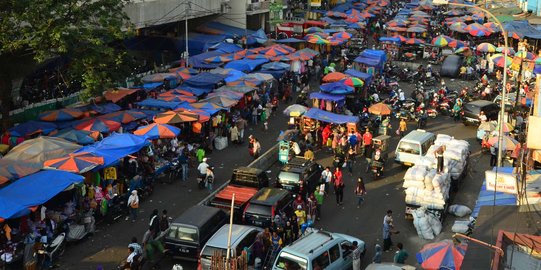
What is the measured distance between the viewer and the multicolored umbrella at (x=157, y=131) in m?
24.6

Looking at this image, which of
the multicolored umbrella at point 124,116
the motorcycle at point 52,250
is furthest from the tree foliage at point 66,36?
the motorcycle at point 52,250

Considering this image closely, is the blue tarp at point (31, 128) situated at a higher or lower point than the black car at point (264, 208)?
higher

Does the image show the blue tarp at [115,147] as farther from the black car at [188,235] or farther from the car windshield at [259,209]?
the car windshield at [259,209]

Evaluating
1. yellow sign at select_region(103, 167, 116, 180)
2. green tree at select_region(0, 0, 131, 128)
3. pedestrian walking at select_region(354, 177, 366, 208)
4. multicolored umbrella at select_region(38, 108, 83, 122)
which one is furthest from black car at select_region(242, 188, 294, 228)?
multicolored umbrella at select_region(38, 108, 83, 122)

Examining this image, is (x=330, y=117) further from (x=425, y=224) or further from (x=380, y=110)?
(x=425, y=224)

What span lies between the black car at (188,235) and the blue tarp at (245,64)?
2085 cm

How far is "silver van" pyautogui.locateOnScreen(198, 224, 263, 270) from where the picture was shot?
16.4m

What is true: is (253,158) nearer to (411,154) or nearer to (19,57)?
(411,154)

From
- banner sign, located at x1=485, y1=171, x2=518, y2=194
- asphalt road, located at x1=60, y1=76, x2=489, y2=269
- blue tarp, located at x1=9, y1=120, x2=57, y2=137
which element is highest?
banner sign, located at x1=485, y1=171, x2=518, y2=194

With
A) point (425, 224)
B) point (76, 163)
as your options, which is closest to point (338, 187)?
point (425, 224)

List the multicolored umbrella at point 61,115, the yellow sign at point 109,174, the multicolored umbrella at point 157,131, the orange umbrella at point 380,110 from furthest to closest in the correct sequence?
the orange umbrella at point 380,110 < the multicolored umbrella at point 61,115 < the multicolored umbrella at point 157,131 < the yellow sign at point 109,174

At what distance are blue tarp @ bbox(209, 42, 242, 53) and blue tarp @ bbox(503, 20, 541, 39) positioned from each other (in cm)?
2150

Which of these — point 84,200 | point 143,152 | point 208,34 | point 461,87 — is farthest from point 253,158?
point 208,34

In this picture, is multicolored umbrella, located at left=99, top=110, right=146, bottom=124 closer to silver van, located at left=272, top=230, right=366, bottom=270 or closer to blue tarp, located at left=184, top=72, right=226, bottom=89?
blue tarp, located at left=184, top=72, right=226, bottom=89
